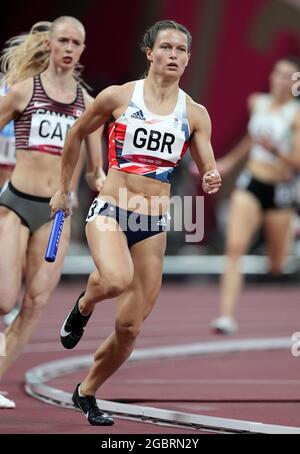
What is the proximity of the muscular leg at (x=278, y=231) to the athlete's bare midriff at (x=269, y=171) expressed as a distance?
35cm

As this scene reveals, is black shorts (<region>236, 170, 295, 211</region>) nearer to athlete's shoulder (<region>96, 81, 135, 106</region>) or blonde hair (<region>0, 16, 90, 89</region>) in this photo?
blonde hair (<region>0, 16, 90, 89</region>)

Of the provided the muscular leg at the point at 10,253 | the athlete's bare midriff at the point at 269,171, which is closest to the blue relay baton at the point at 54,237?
the muscular leg at the point at 10,253

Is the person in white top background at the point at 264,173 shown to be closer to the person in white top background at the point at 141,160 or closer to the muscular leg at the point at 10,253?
the muscular leg at the point at 10,253

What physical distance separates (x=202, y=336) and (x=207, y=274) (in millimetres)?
6623

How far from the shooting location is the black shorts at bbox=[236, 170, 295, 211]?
42.9 ft

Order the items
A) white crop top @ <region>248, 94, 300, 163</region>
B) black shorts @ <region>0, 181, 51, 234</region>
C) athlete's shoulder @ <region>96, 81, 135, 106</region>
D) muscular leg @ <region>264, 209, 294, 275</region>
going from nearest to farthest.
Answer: athlete's shoulder @ <region>96, 81, 135, 106</region>, black shorts @ <region>0, 181, 51, 234</region>, white crop top @ <region>248, 94, 300, 163</region>, muscular leg @ <region>264, 209, 294, 275</region>

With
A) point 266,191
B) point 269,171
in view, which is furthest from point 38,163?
point 269,171

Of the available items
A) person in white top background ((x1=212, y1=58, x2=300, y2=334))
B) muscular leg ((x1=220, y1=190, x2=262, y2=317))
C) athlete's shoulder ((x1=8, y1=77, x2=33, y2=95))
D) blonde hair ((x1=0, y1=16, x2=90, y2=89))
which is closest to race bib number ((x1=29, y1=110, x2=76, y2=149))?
athlete's shoulder ((x1=8, y1=77, x2=33, y2=95))

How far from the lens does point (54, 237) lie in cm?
747

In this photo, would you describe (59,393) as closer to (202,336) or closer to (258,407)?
(258,407)

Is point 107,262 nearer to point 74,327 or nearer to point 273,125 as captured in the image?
point 74,327

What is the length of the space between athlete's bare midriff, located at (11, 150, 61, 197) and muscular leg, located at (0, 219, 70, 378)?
0.85ft

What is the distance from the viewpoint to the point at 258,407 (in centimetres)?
840

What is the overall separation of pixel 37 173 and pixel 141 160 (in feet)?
4.03
